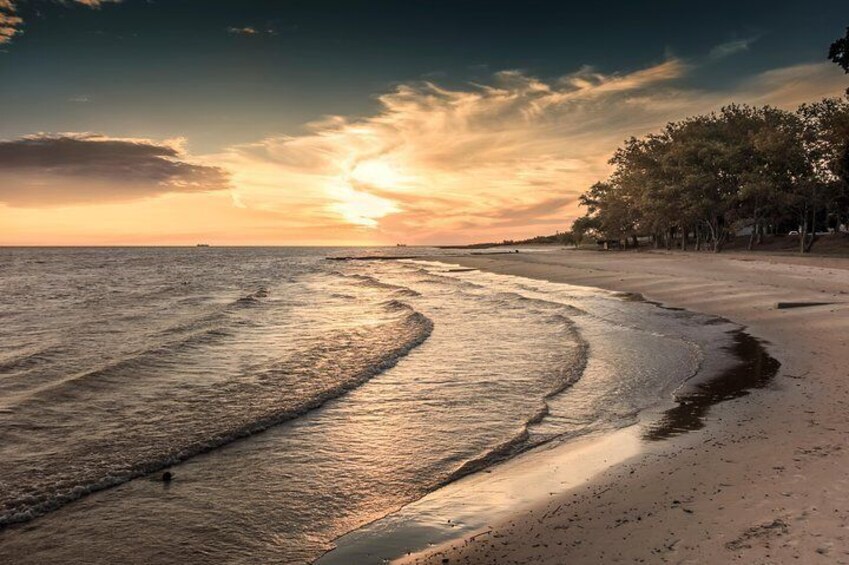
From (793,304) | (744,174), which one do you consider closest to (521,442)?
(793,304)

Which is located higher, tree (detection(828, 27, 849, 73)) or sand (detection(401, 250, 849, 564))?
tree (detection(828, 27, 849, 73))

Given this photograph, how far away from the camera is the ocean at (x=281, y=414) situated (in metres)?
5.50

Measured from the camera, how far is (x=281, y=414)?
919cm

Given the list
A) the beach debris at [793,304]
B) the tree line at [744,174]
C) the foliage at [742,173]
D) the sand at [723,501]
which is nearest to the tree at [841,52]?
the tree line at [744,174]

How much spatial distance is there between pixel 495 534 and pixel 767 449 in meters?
3.99

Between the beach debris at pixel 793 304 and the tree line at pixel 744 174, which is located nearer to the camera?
the beach debris at pixel 793 304

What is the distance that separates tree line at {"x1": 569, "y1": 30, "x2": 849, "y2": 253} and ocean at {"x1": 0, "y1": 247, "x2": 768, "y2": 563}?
35306 millimetres

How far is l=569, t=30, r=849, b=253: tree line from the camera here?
5138 cm

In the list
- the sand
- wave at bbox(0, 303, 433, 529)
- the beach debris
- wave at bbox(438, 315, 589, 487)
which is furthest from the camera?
the beach debris

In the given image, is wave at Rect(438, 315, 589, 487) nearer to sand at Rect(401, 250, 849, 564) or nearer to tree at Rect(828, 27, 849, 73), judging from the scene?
sand at Rect(401, 250, 849, 564)

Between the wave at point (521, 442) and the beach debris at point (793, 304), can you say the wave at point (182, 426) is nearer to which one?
the wave at point (521, 442)

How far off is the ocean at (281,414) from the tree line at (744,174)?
3531 centimetres

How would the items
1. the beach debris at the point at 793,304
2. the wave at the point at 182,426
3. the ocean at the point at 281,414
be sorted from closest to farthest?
the ocean at the point at 281,414 → the wave at the point at 182,426 → the beach debris at the point at 793,304

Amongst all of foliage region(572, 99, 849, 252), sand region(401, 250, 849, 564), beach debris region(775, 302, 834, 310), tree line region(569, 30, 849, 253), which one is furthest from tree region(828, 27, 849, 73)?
sand region(401, 250, 849, 564)
